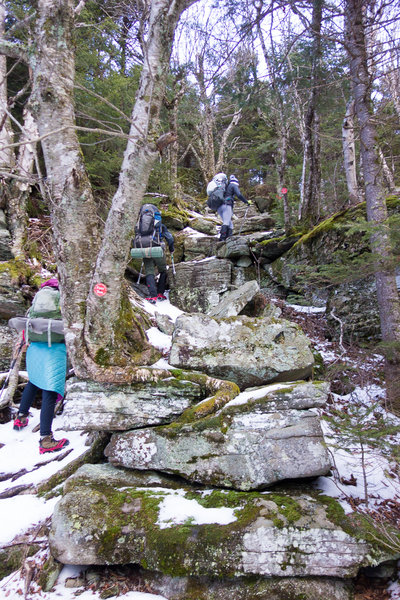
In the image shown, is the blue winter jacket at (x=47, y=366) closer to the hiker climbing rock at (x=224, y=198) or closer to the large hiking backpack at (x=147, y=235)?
the large hiking backpack at (x=147, y=235)

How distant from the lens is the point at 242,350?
4.62m

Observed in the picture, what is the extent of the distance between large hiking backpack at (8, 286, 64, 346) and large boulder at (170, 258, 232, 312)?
4671 millimetres

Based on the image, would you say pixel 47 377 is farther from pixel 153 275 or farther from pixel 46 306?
pixel 153 275

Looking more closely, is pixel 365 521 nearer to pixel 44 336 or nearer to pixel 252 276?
pixel 44 336

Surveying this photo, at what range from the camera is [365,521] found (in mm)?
2791

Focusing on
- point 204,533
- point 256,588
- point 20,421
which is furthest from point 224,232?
point 256,588

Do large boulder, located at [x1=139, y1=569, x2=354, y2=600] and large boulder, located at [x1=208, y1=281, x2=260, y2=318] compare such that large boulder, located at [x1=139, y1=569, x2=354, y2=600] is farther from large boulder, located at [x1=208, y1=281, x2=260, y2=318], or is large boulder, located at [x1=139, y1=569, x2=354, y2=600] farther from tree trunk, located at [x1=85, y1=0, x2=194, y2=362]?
large boulder, located at [x1=208, y1=281, x2=260, y2=318]

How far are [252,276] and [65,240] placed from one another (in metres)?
6.75

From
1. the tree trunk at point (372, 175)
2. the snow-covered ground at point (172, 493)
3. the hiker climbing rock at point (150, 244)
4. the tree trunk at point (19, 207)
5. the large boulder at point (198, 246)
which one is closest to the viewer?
the snow-covered ground at point (172, 493)

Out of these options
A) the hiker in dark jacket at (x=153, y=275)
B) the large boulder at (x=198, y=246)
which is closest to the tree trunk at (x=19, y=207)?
the hiker in dark jacket at (x=153, y=275)

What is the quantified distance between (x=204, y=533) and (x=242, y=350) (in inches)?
90.9

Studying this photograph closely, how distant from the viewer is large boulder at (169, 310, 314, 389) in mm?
4492

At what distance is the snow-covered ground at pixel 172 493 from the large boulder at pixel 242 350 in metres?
0.50

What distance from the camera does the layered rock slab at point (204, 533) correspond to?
8.60 feet
